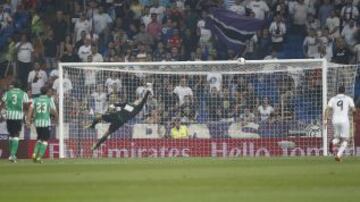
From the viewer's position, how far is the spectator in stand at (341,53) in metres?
27.8

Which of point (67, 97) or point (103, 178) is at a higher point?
point (67, 97)

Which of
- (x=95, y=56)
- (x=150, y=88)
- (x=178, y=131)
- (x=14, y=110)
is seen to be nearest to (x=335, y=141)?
(x=178, y=131)

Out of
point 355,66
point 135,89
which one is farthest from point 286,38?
point 135,89

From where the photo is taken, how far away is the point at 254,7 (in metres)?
30.0

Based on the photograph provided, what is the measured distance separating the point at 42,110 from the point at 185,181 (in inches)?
327

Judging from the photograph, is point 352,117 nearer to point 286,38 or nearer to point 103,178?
point 286,38

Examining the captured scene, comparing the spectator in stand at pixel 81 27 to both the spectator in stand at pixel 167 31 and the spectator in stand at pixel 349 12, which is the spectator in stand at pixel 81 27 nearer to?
the spectator in stand at pixel 167 31

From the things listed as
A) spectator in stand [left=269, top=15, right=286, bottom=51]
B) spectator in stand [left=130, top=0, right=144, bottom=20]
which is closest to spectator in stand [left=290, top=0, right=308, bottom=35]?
spectator in stand [left=269, top=15, right=286, bottom=51]

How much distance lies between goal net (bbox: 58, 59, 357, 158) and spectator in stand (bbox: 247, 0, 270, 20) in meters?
3.54

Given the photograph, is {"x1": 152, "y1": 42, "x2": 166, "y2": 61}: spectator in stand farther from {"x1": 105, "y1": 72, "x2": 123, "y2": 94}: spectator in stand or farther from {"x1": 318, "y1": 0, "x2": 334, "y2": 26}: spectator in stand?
{"x1": 318, "y1": 0, "x2": 334, "y2": 26}: spectator in stand

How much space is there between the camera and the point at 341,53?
27.8 meters

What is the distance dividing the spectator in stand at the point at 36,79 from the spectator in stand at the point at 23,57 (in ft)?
3.00

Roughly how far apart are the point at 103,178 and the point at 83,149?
8859 mm

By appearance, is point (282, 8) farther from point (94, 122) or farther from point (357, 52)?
point (94, 122)
